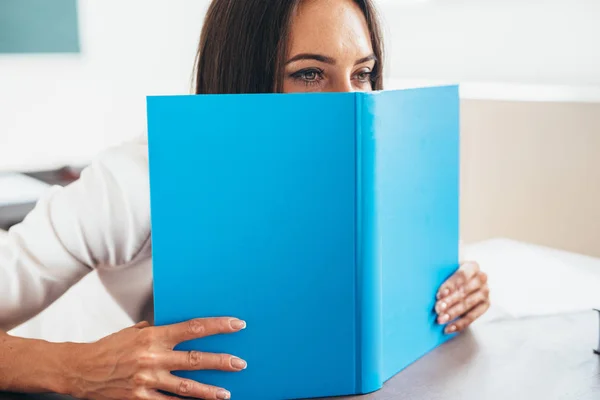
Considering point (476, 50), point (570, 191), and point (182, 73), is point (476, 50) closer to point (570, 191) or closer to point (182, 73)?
point (570, 191)

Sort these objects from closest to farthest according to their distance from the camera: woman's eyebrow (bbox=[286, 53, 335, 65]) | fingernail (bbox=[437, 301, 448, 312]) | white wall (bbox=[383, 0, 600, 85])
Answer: fingernail (bbox=[437, 301, 448, 312]) → woman's eyebrow (bbox=[286, 53, 335, 65]) → white wall (bbox=[383, 0, 600, 85])

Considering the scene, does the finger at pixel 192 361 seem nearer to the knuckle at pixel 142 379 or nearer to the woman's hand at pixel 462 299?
the knuckle at pixel 142 379

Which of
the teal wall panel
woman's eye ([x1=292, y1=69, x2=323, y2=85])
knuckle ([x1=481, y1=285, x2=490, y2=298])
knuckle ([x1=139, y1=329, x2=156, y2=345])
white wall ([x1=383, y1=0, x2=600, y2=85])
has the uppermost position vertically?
the teal wall panel

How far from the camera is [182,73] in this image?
3.41 metres

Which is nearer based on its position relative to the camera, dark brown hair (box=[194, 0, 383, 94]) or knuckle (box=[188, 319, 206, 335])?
knuckle (box=[188, 319, 206, 335])

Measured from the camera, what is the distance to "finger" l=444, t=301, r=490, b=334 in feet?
3.24

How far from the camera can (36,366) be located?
0.83 metres

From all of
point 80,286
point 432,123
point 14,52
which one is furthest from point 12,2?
point 432,123

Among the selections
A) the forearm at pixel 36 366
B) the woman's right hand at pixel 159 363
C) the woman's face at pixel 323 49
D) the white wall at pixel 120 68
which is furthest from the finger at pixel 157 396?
the white wall at pixel 120 68

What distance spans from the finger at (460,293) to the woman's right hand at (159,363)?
0.31 m

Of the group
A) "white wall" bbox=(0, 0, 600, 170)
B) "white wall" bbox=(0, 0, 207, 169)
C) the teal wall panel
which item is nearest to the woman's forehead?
"white wall" bbox=(0, 0, 600, 170)

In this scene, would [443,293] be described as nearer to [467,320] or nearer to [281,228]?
[467,320]

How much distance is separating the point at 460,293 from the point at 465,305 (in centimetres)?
2

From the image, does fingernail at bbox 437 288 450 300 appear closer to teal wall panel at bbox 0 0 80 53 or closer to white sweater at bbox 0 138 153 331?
white sweater at bbox 0 138 153 331
